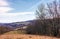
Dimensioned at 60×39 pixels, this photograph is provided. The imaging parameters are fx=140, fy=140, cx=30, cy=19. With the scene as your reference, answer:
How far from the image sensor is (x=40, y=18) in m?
36.6

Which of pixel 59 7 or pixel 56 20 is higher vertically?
pixel 59 7

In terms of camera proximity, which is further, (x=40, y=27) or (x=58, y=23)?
(x=40, y=27)

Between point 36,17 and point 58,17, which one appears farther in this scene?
point 36,17

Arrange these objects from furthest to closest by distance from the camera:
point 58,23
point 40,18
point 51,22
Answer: point 40,18 → point 51,22 → point 58,23

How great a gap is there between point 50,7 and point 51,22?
3408 mm

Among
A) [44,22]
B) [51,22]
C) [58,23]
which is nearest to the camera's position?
[58,23]

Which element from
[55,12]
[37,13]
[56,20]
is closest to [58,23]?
[56,20]

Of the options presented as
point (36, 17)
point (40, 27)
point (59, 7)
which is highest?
point (59, 7)

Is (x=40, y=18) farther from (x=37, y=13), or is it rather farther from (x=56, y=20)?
(x=56, y=20)

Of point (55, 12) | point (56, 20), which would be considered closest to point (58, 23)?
point (56, 20)

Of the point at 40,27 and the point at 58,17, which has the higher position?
the point at 58,17

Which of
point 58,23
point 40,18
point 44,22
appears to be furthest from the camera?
point 40,18

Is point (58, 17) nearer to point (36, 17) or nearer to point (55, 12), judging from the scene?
point (55, 12)

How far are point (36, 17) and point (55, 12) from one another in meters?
6.89
